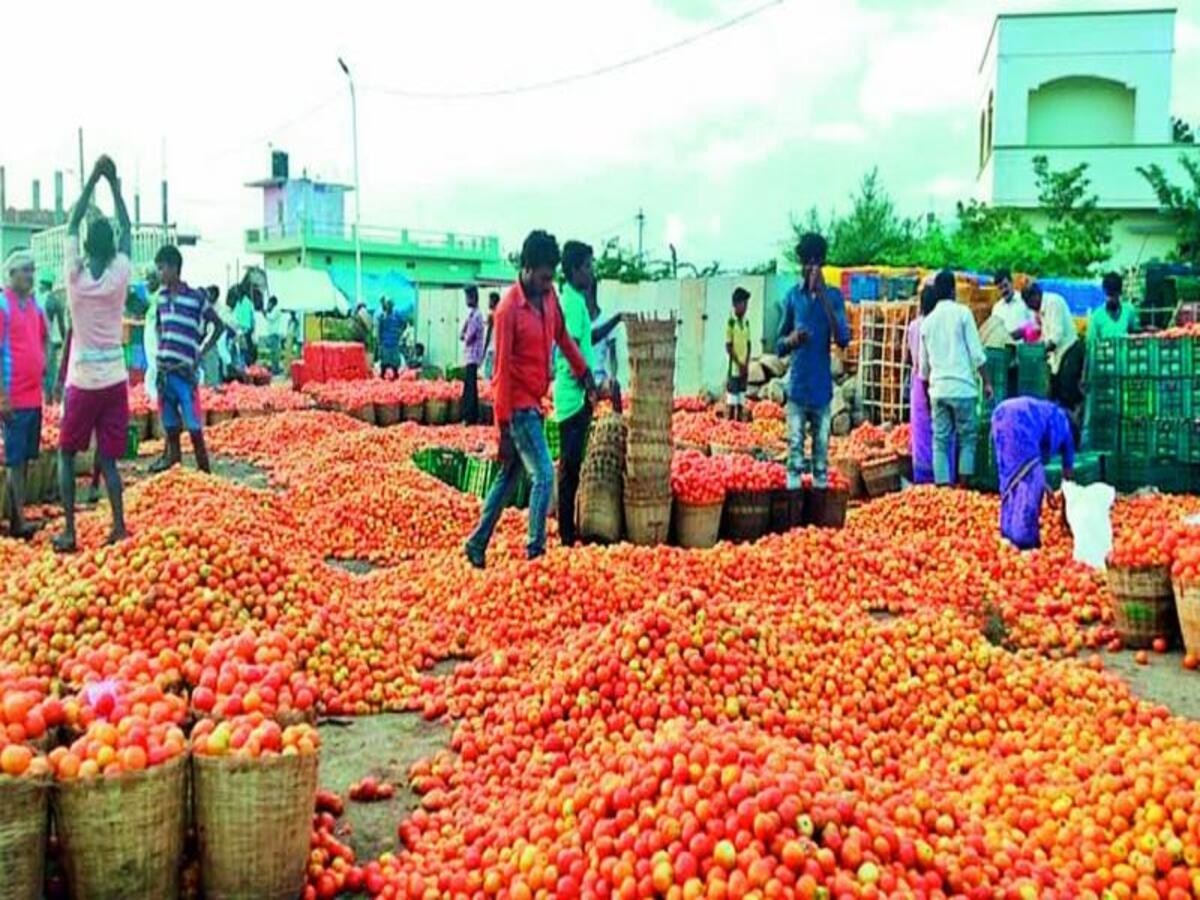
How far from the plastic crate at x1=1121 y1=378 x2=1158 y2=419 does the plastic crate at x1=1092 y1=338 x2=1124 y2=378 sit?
Answer: 19cm

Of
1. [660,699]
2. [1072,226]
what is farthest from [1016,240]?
[660,699]

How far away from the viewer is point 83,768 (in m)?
3.26

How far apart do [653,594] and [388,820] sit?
8.76 ft

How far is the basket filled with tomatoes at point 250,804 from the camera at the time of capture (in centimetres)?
345

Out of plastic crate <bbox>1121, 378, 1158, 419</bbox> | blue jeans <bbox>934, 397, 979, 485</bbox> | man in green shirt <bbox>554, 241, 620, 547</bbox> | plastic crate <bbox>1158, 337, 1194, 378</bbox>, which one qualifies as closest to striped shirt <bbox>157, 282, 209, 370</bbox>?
man in green shirt <bbox>554, 241, 620, 547</bbox>

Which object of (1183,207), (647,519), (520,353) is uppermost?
(1183,207)

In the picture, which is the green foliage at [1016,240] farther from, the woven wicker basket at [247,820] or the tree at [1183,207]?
the woven wicker basket at [247,820]

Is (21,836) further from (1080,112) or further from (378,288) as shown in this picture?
(378,288)

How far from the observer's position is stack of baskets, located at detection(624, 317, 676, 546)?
8500 millimetres

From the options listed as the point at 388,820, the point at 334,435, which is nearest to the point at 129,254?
the point at 388,820

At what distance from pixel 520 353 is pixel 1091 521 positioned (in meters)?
3.75

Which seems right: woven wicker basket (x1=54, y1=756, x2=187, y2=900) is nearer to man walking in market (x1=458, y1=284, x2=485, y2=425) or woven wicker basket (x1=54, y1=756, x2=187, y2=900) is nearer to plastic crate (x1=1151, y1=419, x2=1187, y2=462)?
plastic crate (x1=1151, y1=419, x2=1187, y2=462)

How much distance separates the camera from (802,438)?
9.62 metres

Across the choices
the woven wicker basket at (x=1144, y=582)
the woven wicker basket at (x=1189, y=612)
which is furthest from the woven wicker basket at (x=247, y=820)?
the woven wicker basket at (x=1144, y=582)
